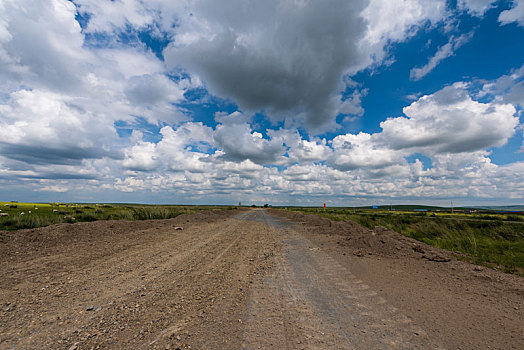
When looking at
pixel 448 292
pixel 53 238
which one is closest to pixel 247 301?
pixel 448 292

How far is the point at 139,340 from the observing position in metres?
3.17

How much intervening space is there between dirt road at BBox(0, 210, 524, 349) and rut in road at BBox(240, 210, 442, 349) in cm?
2

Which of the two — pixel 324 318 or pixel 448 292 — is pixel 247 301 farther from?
pixel 448 292

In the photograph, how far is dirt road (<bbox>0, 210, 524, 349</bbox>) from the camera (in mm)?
3297

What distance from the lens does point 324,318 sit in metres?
3.97

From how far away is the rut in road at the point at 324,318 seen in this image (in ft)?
10.7

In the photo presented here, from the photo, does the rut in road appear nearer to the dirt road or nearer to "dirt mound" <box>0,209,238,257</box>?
the dirt road

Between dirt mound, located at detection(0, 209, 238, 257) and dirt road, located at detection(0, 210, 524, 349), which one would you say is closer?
dirt road, located at detection(0, 210, 524, 349)

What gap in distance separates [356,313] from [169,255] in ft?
22.0

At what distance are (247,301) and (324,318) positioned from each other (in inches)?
62.2

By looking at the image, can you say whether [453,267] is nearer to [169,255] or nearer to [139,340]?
[139,340]

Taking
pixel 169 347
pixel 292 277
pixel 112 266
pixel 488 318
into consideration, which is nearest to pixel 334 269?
pixel 292 277

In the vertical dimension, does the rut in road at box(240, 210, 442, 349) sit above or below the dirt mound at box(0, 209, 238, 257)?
below

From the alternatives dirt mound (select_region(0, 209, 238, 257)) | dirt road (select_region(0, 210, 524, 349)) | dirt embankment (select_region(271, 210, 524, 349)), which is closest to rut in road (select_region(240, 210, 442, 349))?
dirt road (select_region(0, 210, 524, 349))
